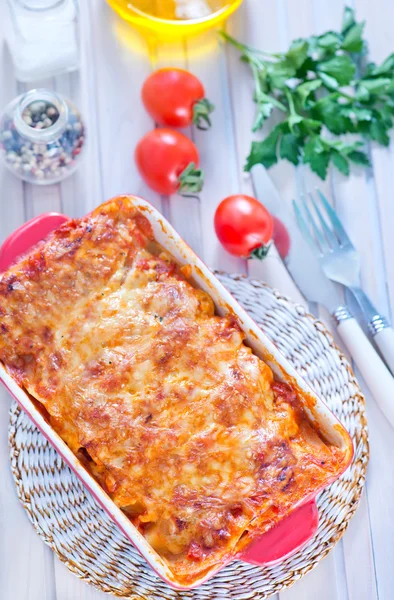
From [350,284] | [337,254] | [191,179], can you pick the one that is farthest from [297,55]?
[350,284]

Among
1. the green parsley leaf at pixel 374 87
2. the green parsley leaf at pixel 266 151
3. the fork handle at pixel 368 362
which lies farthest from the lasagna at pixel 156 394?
the green parsley leaf at pixel 374 87

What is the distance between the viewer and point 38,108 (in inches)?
105

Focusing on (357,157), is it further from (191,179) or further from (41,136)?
(41,136)

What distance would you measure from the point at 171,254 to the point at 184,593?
1062mm

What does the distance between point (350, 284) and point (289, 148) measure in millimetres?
541

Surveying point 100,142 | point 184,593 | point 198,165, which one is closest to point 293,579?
point 184,593

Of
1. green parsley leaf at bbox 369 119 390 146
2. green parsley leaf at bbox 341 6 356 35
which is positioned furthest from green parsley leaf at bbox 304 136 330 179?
green parsley leaf at bbox 341 6 356 35

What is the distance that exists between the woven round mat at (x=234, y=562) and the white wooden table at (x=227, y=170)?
103 mm

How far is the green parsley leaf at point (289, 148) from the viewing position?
283 cm

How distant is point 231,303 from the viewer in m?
2.34

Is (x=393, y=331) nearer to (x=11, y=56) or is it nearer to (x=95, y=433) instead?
(x=95, y=433)

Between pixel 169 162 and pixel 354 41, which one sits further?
pixel 354 41

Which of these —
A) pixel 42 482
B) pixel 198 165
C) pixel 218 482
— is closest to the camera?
pixel 218 482

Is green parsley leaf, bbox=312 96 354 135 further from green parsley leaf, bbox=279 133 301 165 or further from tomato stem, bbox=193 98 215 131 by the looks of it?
tomato stem, bbox=193 98 215 131
